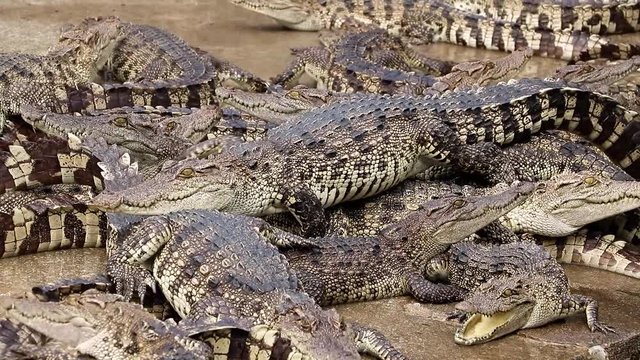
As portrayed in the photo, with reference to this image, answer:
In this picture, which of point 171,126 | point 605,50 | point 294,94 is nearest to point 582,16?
point 605,50

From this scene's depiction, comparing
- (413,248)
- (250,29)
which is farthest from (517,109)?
(250,29)

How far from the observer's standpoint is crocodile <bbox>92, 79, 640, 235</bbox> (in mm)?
5312

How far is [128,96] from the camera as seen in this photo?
275 inches

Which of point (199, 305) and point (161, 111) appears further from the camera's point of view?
point (161, 111)

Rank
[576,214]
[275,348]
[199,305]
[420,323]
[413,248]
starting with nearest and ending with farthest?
1. [275,348]
2. [199,305]
3. [420,323]
4. [413,248]
5. [576,214]

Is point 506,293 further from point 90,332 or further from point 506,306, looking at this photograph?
point 90,332

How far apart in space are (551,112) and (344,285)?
191 centimetres

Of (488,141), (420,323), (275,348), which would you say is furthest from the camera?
(488,141)

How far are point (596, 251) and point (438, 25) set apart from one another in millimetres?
4323

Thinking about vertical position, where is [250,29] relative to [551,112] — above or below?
below

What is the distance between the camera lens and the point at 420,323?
194 inches

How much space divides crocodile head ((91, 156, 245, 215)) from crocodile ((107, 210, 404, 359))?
123mm

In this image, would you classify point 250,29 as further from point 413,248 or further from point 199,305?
point 199,305

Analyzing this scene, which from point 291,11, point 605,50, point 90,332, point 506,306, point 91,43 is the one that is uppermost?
point 90,332
